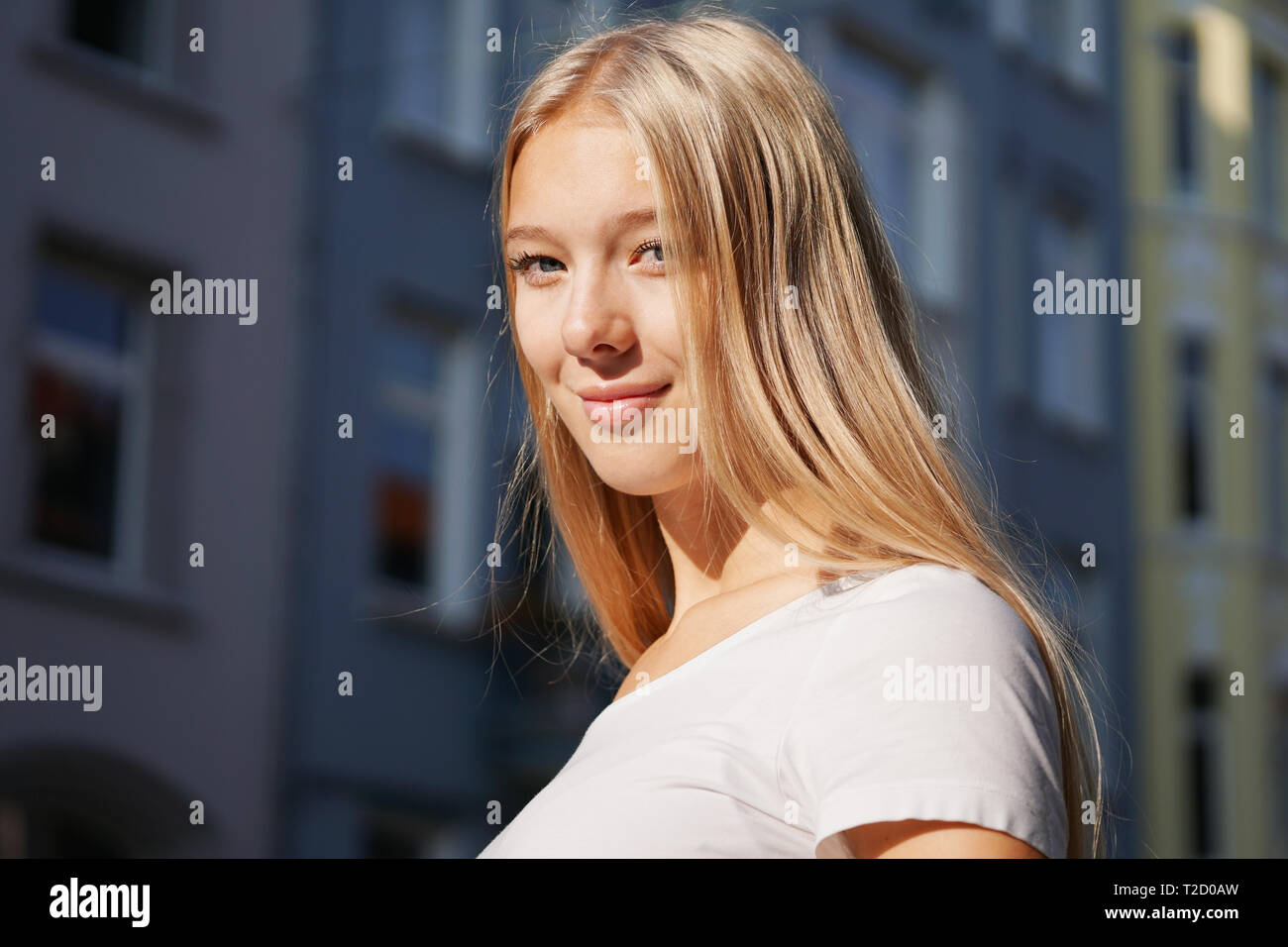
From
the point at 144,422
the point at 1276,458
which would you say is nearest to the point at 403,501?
the point at 144,422

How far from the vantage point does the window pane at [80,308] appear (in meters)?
9.50

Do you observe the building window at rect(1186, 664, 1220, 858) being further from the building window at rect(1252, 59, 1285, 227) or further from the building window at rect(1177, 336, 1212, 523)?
the building window at rect(1252, 59, 1285, 227)

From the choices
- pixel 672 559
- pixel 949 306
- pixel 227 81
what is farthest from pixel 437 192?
pixel 672 559

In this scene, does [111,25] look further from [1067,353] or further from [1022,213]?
[1067,353]

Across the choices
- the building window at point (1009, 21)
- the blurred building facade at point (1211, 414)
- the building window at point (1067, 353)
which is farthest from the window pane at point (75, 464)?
the blurred building facade at point (1211, 414)

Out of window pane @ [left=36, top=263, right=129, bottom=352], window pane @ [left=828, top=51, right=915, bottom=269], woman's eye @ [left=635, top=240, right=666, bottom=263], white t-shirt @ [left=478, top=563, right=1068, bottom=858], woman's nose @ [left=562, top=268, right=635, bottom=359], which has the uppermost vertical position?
window pane @ [left=828, top=51, right=915, bottom=269]

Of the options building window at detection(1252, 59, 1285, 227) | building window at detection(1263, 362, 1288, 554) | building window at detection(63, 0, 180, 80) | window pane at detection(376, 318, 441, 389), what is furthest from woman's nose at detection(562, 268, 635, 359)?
building window at detection(1252, 59, 1285, 227)

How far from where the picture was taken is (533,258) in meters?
1.71

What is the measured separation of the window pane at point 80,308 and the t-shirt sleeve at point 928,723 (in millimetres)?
8734

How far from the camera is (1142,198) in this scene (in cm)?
1543

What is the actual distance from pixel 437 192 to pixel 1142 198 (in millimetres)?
6786

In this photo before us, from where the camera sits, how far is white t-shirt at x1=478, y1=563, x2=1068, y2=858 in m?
1.26

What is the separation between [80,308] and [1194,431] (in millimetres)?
9204

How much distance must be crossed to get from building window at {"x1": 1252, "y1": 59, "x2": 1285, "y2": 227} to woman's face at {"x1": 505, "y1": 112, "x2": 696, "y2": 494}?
1511 cm
